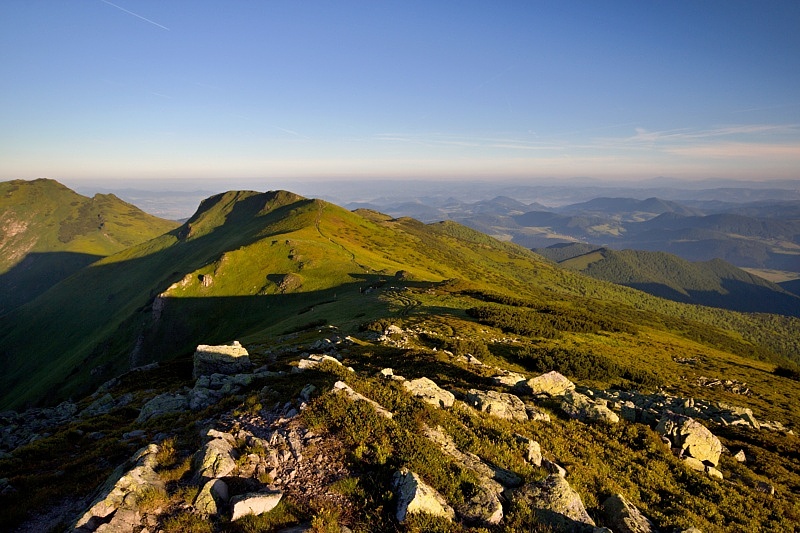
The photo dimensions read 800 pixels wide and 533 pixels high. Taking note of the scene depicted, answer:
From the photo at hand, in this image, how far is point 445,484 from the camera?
12.4 metres

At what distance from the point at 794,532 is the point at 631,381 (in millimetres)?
25613

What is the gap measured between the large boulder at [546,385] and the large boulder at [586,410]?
1.84 metres

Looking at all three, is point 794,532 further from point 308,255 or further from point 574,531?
point 308,255

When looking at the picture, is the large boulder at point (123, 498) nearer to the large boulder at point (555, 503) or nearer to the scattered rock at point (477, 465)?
the scattered rock at point (477, 465)

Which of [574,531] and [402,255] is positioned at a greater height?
[574,531]

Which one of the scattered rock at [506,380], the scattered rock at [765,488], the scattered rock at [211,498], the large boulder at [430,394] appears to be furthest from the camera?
the scattered rock at [506,380]

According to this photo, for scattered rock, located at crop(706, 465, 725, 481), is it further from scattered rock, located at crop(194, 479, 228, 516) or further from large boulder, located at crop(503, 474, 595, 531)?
scattered rock, located at crop(194, 479, 228, 516)

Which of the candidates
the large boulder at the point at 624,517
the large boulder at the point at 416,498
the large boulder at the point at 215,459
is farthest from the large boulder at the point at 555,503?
the large boulder at the point at 215,459

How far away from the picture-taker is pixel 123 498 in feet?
36.4

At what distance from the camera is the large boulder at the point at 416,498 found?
10.8 metres

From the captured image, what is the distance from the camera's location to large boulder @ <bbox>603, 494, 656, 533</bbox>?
485 inches

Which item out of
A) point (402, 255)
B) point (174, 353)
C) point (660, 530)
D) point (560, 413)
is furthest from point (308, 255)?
point (660, 530)

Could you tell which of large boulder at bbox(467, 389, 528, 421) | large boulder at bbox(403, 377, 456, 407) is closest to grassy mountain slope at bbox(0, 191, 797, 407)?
large boulder at bbox(403, 377, 456, 407)

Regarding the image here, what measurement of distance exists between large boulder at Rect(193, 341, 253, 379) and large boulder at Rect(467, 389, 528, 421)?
21865 millimetres
